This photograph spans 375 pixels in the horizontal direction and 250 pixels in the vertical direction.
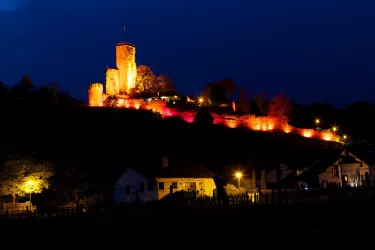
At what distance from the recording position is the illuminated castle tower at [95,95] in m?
93.2

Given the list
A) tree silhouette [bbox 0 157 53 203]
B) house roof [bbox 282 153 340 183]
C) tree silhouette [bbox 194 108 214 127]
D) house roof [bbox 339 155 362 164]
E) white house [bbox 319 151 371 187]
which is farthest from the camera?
tree silhouette [bbox 194 108 214 127]

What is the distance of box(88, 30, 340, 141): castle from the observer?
302 ft

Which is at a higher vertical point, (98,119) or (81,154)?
(98,119)

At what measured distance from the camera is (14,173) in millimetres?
44906

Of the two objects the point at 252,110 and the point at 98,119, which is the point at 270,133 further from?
the point at 98,119

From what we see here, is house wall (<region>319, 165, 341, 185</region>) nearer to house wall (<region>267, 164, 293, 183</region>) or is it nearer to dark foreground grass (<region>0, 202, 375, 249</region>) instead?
house wall (<region>267, 164, 293, 183</region>)

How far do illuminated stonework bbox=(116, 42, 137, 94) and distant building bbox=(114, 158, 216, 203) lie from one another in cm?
4860

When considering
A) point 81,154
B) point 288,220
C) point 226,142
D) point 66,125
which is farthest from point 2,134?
point 288,220

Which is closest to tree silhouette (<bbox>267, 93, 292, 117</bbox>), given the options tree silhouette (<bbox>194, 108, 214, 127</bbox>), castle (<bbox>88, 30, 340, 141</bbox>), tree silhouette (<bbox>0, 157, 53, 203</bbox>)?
castle (<bbox>88, 30, 340, 141</bbox>)

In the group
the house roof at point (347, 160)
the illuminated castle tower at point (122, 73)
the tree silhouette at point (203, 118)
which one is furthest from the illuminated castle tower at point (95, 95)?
the house roof at point (347, 160)

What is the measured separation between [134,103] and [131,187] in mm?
42924

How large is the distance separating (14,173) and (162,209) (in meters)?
19.0

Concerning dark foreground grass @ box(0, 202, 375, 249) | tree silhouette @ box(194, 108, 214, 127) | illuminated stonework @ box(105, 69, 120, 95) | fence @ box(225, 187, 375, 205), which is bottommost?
dark foreground grass @ box(0, 202, 375, 249)

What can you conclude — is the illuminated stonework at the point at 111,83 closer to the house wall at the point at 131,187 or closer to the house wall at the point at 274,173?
the house wall at the point at 131,187
